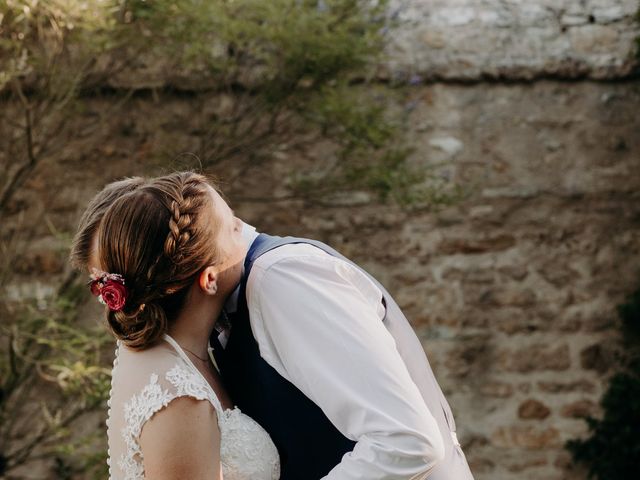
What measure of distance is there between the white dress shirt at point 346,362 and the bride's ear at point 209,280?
12 centimetres

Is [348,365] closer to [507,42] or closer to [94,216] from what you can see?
[94,216]

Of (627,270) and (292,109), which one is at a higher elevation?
(292,109)

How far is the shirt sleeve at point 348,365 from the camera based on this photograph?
1.78 meters

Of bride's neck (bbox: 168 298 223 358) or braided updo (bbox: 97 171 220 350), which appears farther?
bride's neck (bbox: 168 298 223 358)

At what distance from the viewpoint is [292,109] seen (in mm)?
4816

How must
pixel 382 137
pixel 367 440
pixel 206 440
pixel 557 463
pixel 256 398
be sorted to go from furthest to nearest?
pixel 557 463
pixel 382 137
pixel 256 398
pixel 206 440
pixel 367 440

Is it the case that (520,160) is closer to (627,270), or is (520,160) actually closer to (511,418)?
(627,270)

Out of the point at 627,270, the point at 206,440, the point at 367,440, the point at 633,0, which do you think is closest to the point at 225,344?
the point at 206,440

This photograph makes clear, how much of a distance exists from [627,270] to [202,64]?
8.91 ft

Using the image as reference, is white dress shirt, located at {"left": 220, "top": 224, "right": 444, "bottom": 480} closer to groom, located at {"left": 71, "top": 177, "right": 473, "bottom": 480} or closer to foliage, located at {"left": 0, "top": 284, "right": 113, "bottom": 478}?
groom, located at {"left": 71, "top": 177, "right": 473, "bottom": 480}

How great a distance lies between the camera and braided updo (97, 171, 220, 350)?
1.93m

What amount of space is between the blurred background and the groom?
→ 2738 millimetres

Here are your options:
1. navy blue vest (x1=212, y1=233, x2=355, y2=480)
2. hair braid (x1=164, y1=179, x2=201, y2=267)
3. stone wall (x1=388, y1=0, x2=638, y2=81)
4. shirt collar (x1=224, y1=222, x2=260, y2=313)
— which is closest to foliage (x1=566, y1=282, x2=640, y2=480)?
stone wall (x1=388, y1=0, x2=638, y2=81)

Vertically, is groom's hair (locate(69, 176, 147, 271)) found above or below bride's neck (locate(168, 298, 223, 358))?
above
